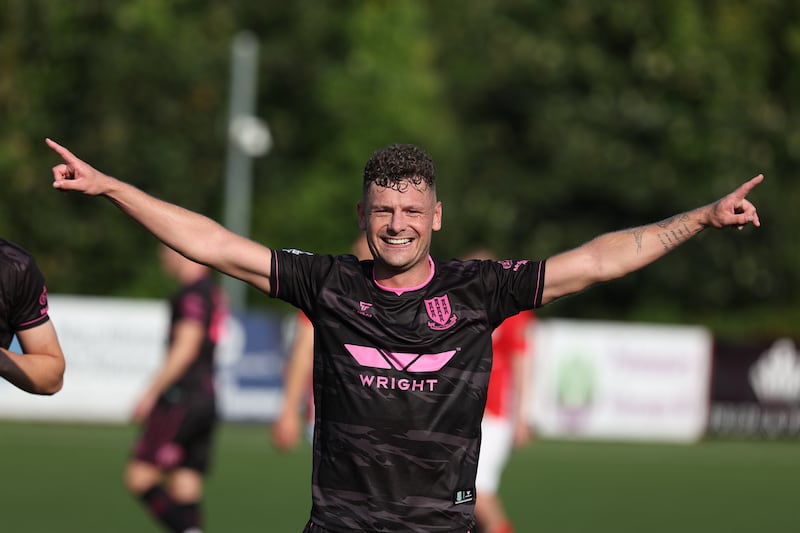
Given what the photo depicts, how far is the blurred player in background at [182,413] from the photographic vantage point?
10516mm

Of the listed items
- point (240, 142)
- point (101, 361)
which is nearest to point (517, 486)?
point (101, 361)

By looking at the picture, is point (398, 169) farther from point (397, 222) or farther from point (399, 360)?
point (399, 360)

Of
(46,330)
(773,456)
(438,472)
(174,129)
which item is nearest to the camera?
(438,472)

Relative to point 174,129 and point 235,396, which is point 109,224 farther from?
point 235,396

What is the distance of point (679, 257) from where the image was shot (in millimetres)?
41781

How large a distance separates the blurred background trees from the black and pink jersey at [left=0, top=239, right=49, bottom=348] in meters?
30.9

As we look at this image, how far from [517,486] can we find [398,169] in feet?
35.6

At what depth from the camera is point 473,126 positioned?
151 ft

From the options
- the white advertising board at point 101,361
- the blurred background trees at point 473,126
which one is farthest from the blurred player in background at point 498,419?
the blurred background trees at point 473,126

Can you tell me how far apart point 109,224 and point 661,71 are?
16.2 m

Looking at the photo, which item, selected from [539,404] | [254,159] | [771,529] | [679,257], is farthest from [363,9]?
[771,529]

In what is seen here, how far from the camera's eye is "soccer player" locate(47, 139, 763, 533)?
17.6ft

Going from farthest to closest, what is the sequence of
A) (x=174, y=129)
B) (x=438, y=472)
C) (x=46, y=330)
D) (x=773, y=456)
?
1. (x=174, y=129)
2. (x=773, y=456)
3. (x=46, y=330)
4. (x=438, y=472)

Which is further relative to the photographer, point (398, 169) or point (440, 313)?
point (440, 313)
